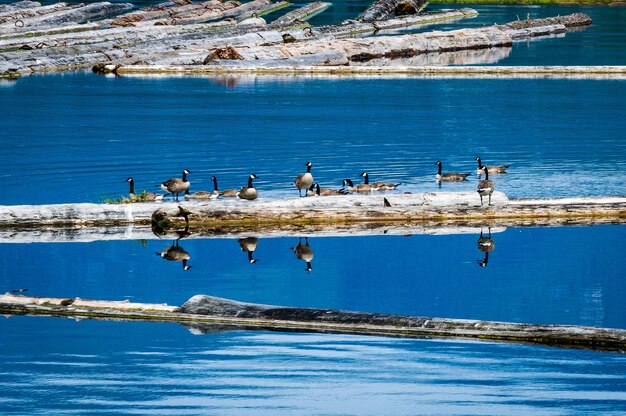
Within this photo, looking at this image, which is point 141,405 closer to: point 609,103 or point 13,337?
point 13,337

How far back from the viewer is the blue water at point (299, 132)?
31203 millimetres

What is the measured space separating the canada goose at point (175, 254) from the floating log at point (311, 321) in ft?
15.1

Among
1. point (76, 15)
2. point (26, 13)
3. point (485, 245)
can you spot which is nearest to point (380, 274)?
point (485, 245)

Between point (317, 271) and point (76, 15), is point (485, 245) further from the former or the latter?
point (76, 15)

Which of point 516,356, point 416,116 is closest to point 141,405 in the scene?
point 516,356

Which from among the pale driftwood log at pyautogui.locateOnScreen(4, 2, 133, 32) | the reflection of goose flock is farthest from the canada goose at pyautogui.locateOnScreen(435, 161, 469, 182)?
the pale driftwood log at pyautogui.locateOnScreen(4, 2, 133, 32)

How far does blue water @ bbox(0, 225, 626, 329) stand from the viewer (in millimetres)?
20203

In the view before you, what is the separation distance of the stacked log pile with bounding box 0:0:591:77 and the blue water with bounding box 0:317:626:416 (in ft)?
133

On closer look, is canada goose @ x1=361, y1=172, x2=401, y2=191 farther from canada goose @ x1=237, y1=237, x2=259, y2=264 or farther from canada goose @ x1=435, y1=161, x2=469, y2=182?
canada goose @ x1=237, y1=237, x2=259, y2=264

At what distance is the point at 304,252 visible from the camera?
79.0 feet

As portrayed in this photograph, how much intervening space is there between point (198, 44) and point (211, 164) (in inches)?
1194

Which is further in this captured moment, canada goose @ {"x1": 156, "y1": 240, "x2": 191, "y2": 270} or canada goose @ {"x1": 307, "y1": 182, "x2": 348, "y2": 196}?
canada goose @ {"x1": 307, "y1": 182, "x2": 348, "y2": 196}

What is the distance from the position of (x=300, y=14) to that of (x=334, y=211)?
6003 centimetres

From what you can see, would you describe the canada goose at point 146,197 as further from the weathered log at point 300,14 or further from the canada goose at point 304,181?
the weathered log at point 300,14
